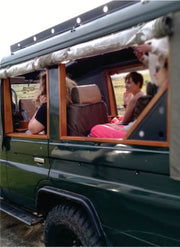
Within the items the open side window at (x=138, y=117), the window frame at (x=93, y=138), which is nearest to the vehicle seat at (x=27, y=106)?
the open side window at (x=138, y=117)

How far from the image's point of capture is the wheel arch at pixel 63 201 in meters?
2.17

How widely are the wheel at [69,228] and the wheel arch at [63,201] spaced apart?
68mm

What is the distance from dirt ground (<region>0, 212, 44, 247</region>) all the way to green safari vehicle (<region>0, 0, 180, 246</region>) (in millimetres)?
461

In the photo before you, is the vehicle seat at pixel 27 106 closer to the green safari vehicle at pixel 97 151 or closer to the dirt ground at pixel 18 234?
the green safari vehicle at pixel 97 151

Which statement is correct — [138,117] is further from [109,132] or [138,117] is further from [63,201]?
[63,201]

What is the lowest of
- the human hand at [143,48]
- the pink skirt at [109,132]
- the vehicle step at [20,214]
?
the vehicle step at [20,214]

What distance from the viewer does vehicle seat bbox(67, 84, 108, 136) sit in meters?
2.56

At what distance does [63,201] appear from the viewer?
2541 millimetres

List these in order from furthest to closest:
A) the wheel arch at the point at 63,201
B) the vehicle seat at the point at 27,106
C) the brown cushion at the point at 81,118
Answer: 1. the vehicle seat at the point at 27,106
2. the brown cushion at the point at 81,118
3. the wheel arch at the point at 63,201

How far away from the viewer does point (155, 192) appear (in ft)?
5.88

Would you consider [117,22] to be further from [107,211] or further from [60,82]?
[107,211]

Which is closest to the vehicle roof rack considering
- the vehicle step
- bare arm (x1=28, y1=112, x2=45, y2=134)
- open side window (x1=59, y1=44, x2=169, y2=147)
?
open side window (x1=59, y1=44, x2=169, y2=147)

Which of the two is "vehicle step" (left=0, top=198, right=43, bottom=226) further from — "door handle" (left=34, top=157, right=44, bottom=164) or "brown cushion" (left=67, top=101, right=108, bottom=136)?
"brown cushion" (left=67, top=101, right=108, bottom=136)

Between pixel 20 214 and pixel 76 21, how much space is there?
224cm
